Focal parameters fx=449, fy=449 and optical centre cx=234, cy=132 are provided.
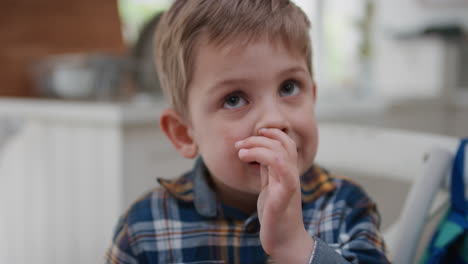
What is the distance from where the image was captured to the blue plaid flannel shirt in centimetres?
54

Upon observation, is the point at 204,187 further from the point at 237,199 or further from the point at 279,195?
the point at 279,195

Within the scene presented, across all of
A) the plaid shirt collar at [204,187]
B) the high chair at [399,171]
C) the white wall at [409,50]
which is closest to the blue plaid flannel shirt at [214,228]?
the plaid shirt collar at [204,187]

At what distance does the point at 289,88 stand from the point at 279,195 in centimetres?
14

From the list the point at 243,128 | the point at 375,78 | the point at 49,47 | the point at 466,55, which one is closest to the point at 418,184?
the point at 243,128

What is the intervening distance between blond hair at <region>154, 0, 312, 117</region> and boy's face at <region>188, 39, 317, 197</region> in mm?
12

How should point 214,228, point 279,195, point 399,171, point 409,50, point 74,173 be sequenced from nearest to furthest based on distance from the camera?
point 279,195 < point 214,228 < point 399,171 < point 74,173 < point 409,50

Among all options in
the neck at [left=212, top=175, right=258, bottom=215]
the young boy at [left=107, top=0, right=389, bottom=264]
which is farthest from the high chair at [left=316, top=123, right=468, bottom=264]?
A: the neck at [left=212, top=175, right=258, bottom=215]

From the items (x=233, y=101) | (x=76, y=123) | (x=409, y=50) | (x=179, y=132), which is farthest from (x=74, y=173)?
(x=409, y=50)

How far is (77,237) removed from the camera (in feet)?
2.54

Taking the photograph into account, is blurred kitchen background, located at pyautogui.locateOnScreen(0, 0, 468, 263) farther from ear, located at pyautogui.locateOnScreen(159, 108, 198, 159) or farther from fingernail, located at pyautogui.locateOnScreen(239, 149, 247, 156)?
fingernail, located at pyautogui.locateOnScreen(239, 149, 247, 156)

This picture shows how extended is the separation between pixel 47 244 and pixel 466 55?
3.73 meters

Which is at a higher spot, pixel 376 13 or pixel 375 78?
pixel 376 13

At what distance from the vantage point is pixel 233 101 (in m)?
0.49

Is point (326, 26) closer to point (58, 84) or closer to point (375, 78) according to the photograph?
point (375, 78)
